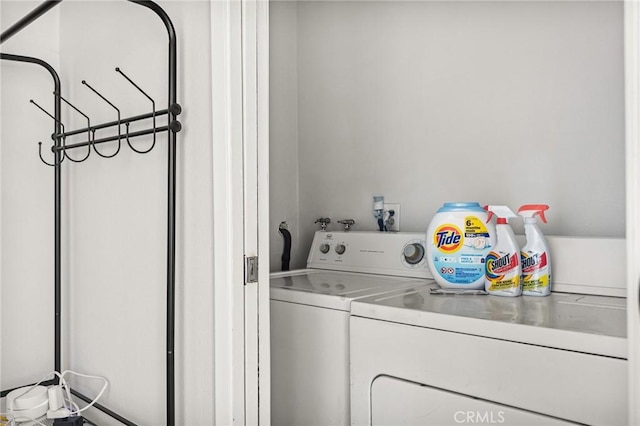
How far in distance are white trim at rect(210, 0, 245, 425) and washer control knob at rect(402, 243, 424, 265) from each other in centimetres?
94

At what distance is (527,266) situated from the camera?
5.46ft

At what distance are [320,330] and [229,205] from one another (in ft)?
1.82

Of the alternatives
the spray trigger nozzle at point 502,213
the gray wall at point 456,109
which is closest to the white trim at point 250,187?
the spray trigger nozzle at point 502,213

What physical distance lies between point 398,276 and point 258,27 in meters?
1.15

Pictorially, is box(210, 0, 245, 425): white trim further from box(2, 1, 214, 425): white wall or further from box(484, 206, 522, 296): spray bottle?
box(484, 206, 522, 296): spray bottle

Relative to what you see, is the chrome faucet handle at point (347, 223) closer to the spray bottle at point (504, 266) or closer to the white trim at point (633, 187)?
the spray bottle at point (504, 266)

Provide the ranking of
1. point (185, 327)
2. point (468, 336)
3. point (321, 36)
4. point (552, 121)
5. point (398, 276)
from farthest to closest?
point (321, 36)
point (398, 276)
point (552, 121)
point (185, 327)
point (468, 336)

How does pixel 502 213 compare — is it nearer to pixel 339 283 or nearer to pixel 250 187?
pixel 339 283

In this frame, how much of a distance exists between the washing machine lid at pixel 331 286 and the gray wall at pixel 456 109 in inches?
13.8

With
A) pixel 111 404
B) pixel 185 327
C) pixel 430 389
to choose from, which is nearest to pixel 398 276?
pixel 430 389

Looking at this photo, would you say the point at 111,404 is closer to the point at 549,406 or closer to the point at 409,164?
the point at 549,406

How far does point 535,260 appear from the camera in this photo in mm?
1651

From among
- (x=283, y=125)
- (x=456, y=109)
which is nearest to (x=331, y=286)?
(x=456, y=109)

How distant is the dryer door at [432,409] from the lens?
4.01 ft
